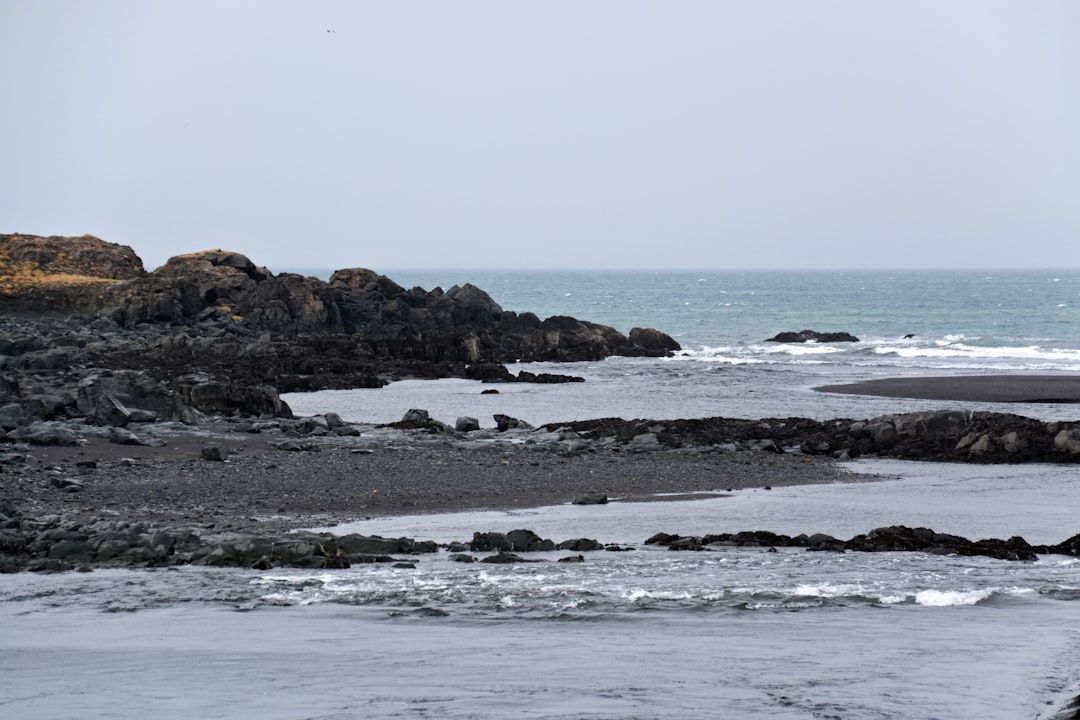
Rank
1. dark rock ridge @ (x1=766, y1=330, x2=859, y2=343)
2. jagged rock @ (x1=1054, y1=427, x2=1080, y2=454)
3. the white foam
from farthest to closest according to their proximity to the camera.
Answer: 1. dark rock ridge @ (x1=766, y1=330, x2=859, y2=343)
2. jagged rock @ (x1=1054, y1=427, x2=1080, y2=454)
3. the white foam

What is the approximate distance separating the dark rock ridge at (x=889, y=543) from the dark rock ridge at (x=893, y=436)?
991 centimetres

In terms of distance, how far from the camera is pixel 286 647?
1228cm

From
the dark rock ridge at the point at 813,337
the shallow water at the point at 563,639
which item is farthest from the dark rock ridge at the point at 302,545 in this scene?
the dark rock ridge at the point at 813,337

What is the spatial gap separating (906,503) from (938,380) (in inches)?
1068

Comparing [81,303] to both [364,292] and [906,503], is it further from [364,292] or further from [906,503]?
[906,503]

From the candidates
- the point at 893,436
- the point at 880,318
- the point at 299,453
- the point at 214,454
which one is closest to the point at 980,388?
the point at 893,436

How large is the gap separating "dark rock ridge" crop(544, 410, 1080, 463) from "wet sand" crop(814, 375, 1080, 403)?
38.1 ft

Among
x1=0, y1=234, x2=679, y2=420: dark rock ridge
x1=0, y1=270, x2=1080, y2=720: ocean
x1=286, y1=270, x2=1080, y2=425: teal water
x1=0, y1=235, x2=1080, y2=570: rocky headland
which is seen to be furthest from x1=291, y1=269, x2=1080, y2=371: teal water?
x1=0, y1=270, x2=1080, y2=720: ocean

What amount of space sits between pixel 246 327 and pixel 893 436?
4103cm

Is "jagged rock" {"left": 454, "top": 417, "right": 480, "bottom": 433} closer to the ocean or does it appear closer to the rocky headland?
the rocky headland

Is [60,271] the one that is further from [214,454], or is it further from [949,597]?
[949,597]

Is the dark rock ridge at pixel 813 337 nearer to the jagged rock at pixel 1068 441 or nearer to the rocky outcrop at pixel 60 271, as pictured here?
the rocky outcrop at pixel 60 271

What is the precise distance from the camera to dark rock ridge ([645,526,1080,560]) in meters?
17.3

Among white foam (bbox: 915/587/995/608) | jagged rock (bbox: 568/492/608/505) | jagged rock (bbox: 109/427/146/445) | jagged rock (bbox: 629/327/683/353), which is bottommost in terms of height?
jagged rock (bbox: 568/492/608/505)
